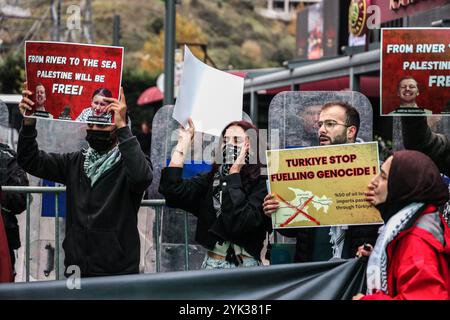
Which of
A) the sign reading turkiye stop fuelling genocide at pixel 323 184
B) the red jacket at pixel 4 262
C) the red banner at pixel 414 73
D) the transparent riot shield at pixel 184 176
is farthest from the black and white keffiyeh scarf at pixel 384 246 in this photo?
the transparent riot shield at pixel 184 176

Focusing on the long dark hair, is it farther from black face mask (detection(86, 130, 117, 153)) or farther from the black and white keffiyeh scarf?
the black and white keffiyeh scarf

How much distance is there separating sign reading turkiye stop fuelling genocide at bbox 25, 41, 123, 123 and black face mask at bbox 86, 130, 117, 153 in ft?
0.34

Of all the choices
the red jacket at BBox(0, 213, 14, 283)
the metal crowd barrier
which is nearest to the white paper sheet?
the metal crowd barrier

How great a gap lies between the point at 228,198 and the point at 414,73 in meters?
1.34

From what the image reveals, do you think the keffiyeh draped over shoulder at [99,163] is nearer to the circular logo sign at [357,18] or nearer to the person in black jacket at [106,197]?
the person in black jacket at [106,197]

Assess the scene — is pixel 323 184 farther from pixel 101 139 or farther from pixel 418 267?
pixel 418 267

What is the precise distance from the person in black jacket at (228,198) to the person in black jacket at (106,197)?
234 mm

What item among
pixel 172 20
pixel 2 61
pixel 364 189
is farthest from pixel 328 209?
pixel 2 61

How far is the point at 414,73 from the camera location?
19.5ft

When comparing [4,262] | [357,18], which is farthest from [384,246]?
[357,18]

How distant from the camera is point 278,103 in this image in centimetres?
697

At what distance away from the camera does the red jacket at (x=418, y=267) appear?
13.1ft

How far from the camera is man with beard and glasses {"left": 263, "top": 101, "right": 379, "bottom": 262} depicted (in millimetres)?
5531
